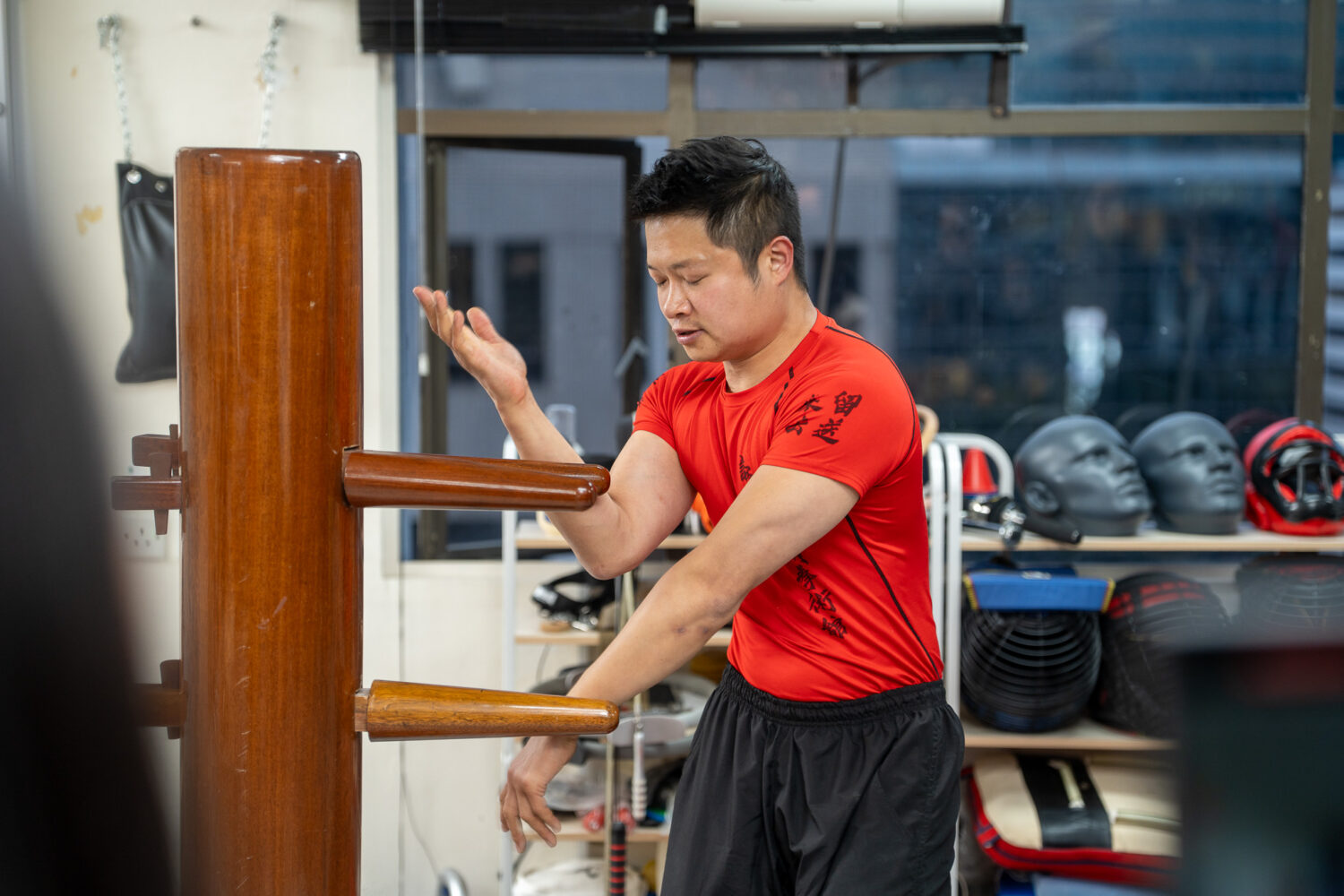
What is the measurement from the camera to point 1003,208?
3102 millimetres

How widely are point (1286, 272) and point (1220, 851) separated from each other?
10.7 ft

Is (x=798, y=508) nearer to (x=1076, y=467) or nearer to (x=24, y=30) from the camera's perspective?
(x=1076, y=467)

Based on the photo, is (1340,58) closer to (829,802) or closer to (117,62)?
(829,802)

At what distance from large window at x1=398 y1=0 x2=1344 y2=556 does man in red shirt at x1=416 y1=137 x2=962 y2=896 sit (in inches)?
68.0

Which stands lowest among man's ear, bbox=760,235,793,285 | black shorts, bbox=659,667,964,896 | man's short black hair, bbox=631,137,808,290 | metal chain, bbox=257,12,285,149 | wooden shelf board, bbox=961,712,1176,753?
wooden shelf board, bbox=961,712,1176,753

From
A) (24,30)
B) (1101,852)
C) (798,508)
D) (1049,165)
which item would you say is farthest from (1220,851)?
(1049,165)

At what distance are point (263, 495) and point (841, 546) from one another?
0.84 metres

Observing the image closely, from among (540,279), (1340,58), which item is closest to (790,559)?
(540,279)

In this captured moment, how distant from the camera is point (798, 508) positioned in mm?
1158

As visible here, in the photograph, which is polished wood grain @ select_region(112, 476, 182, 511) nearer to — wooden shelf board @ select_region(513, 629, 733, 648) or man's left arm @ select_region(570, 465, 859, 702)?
man's left arm @ select_region(570, 465, 859, 702)

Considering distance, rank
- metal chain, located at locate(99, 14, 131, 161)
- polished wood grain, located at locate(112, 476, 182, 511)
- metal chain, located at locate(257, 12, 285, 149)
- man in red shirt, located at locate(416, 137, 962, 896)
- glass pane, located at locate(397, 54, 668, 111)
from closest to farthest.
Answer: polished wood grain, located at locate(112, 476, 182, 511), man in red shirt, located at locate(416, 137, 962, 896), metal chain, located at locate(99, 14, 131, 161), metal chain, located at locate(257, 12, 285, 149), glass pane, located at locate(397, 54, 668, 111)

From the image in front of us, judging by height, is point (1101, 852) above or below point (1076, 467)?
below

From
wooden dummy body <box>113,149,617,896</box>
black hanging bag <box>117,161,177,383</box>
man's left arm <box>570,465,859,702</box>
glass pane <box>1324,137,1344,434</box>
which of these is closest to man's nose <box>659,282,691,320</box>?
man's left arm <box>570,465,859,702</box>

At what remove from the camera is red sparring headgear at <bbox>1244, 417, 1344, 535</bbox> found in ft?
8.29
